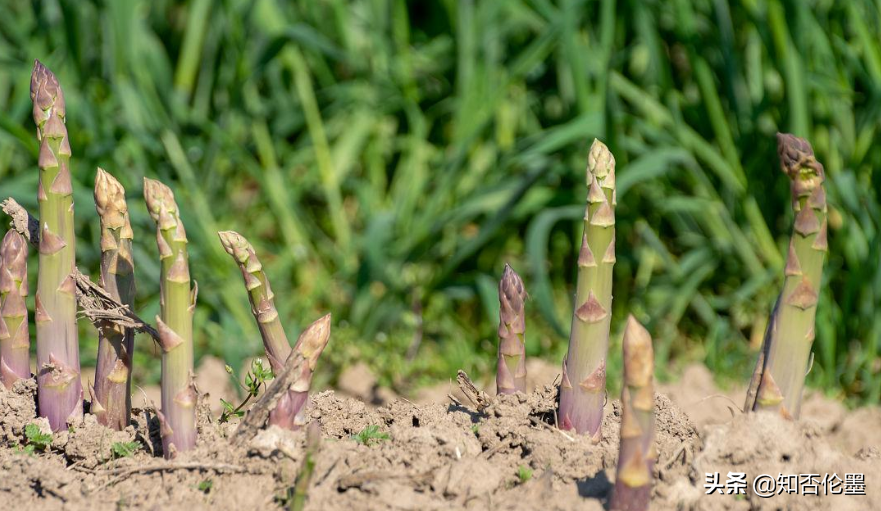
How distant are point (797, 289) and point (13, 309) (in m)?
1.56

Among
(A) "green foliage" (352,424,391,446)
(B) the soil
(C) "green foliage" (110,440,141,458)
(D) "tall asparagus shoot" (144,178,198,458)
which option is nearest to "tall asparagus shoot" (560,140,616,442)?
(B) the soil

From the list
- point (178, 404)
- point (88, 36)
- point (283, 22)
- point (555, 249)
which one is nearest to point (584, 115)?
point (555, 249)

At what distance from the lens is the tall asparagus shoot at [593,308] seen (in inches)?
71.6

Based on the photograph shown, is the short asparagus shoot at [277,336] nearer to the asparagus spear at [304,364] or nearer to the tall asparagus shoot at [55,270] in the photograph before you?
the asparagus spear at [304,364]

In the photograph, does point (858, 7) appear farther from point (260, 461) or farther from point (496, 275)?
point (260, 461)

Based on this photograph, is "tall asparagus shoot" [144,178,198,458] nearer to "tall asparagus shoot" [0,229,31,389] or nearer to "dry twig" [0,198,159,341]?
"dry twig" [0,198,159,341]

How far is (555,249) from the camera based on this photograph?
171 inches

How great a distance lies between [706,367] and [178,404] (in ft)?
7.94

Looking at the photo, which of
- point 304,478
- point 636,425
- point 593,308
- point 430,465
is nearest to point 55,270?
point 304,478

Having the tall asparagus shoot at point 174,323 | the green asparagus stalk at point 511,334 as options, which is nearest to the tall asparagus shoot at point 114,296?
the tall asparagus shoot at point 174,323

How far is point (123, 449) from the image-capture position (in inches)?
75.7

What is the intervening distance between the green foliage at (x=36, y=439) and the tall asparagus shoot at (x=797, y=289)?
1.39m

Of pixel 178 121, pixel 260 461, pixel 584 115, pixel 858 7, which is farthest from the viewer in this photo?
pixel 178 121

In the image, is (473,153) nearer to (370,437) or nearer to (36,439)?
(370,437)
